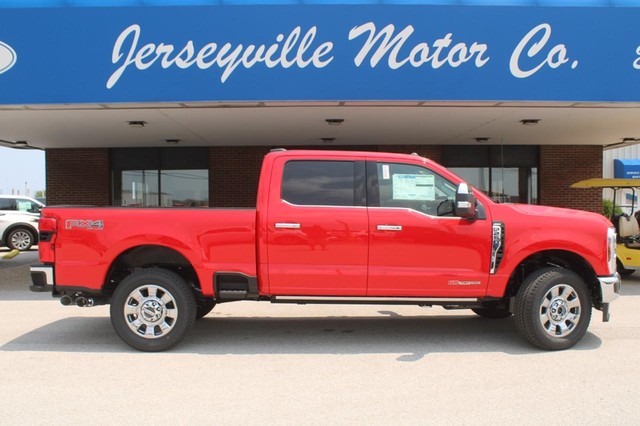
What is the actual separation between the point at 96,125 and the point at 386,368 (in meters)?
9.04

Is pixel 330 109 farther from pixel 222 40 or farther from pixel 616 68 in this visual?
pixel 616 68

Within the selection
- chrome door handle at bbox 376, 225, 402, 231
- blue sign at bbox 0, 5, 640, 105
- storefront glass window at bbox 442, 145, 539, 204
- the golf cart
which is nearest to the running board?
chrome door handle at bbox 376, 225, 402, 231

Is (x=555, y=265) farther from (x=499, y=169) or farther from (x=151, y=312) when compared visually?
(x=499, y=169)

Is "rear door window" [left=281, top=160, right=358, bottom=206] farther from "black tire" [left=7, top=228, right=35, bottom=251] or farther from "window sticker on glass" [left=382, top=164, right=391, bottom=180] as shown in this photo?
"black tire" [left=7, top=228, right=35, bottom=251]

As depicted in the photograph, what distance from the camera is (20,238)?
54.6ft

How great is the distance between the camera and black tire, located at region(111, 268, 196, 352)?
5.25 metres

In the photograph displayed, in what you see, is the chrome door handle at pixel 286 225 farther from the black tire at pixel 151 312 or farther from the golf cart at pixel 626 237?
the golf cart at pixel 626 237

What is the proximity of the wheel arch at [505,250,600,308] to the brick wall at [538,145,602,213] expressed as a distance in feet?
33.7

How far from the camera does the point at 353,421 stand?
3.66 meters

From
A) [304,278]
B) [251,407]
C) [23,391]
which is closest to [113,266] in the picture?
[23,391]

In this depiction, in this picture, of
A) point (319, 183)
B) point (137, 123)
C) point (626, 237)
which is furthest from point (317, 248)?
point (626, 237)

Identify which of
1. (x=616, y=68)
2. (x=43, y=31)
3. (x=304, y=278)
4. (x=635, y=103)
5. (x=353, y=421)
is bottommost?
(x=353, y=421)

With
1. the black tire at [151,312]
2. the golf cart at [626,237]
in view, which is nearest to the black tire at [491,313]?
the black tire at [151,312]

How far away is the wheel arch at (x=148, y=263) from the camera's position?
548 centimetres
